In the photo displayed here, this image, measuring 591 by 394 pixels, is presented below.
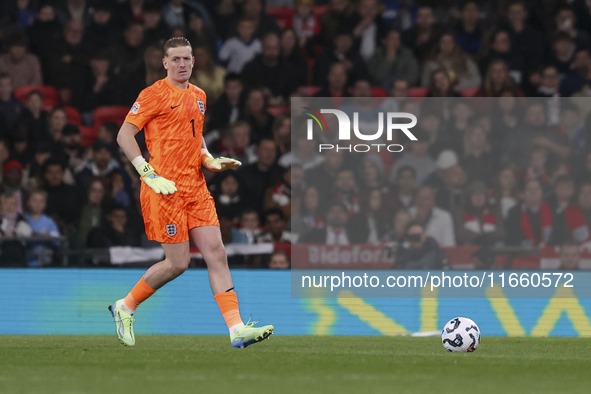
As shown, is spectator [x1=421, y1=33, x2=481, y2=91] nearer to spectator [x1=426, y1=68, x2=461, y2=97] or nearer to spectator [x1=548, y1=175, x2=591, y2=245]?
spectator [x1=426, y1=68, x2=461, y2=97]

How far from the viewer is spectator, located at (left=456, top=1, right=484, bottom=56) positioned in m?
11.9

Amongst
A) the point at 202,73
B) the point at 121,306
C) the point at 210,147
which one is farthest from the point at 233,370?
the point at 202,73

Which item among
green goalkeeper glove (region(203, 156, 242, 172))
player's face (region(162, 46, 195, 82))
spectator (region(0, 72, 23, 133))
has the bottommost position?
green goalkeeper glove (region(203, 156, 242, 172))

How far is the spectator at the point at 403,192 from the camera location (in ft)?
32.6

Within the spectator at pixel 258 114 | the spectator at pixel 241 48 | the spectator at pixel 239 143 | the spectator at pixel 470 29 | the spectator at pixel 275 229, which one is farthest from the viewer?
the spectator at pixel 470 29

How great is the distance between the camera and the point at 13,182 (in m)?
10.6

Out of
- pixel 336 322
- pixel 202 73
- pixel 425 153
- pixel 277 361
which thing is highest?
pixel 202 73

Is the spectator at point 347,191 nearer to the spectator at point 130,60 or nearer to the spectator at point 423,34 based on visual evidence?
the spectator at point 423,34

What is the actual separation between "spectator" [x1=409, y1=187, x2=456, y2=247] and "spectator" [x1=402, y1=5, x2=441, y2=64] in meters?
2.38

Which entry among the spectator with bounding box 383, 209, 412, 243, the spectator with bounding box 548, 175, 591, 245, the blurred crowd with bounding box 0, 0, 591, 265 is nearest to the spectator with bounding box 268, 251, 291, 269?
the blurred crowd with bounding box 0, 0, 591, 265

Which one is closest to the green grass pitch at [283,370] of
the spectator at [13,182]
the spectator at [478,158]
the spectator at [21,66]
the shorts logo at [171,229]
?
the shorts logo at [171,229]

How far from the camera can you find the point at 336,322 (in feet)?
31.2

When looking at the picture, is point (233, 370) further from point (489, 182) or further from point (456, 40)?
point (456, 40)

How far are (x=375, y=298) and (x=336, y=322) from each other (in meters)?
0.46
